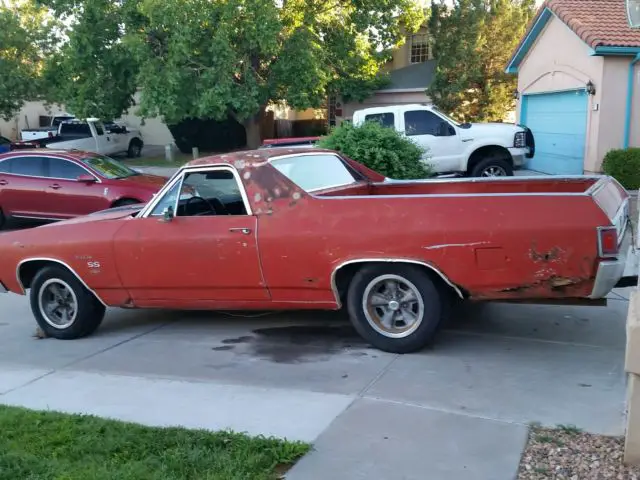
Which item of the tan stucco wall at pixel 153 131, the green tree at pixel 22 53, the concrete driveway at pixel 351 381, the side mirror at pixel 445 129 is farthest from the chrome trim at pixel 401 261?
the tan stucco wall at pixel 153 131

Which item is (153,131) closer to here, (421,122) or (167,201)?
(421,122)

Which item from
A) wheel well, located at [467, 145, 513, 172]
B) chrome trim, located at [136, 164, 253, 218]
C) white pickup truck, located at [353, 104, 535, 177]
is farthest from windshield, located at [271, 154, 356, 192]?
wheel well, located at [467, 145, 513, 172]

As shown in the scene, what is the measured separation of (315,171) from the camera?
668 centimetres

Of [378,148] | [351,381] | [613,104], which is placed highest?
[613,104]

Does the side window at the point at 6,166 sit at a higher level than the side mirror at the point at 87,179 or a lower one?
higher

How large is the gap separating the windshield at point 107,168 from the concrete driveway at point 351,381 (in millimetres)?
5847

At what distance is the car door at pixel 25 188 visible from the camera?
13102mm

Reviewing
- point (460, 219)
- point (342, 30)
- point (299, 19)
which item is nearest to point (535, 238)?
point (460, 219)

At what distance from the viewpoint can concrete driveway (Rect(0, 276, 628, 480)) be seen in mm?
4117

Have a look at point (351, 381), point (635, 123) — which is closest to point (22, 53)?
point (635, 123)

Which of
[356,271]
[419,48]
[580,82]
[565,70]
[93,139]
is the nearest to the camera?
[356,271]

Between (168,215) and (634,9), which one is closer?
(634,9)

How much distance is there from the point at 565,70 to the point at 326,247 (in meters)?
14.0

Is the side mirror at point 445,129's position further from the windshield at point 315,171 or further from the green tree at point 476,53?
the green tree at point 476,53
